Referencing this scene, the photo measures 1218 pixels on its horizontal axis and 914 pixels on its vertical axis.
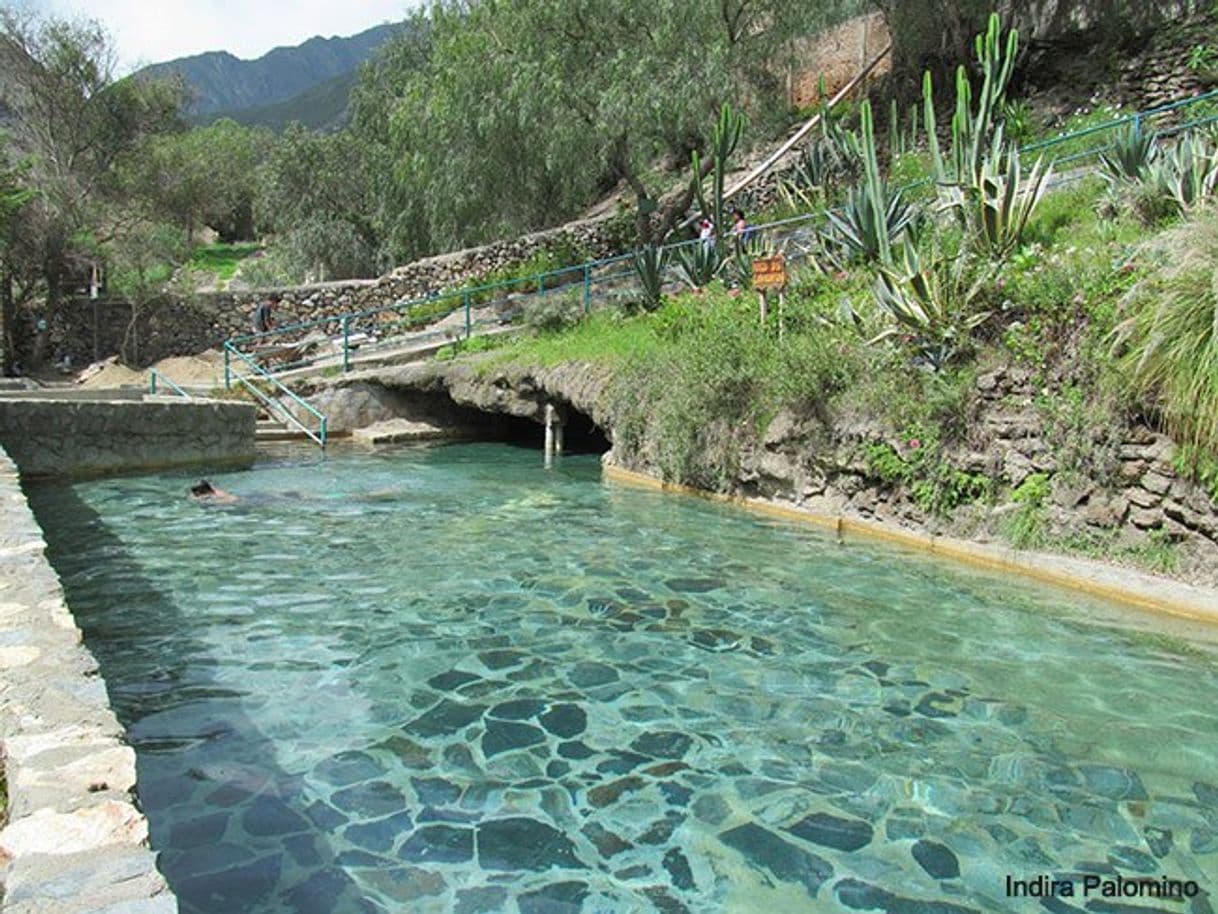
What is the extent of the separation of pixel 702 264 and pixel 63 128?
86.1ft

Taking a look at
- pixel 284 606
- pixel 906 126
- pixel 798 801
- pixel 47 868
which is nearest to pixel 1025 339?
pixel 798 801

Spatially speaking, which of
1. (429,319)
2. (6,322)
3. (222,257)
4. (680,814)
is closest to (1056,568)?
(680,814)

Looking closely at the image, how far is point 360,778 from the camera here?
4.61 metres

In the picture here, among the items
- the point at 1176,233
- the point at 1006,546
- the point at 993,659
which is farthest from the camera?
the point at 1006,546

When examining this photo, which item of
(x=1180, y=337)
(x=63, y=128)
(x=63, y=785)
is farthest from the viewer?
(x=63, y=128)

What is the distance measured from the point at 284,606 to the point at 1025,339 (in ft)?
23.1

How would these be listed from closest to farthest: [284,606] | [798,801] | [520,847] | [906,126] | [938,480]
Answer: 1. [520,847]
2. [798,801]
3. [284,606]
4. [938,480]
5. [906,126]

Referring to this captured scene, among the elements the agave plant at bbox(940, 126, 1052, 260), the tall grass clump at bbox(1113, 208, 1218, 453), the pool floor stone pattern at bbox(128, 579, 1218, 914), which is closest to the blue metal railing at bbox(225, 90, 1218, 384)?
the agave plant at bbox(940, 126, 1052, 260)

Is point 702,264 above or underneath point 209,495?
above

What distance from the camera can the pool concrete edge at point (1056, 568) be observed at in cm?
721

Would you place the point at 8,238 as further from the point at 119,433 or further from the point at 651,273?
the point at 651,273

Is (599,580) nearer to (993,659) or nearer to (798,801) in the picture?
(993,659)

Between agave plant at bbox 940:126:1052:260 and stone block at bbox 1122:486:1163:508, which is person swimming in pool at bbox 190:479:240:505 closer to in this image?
agave plant at bbox 940:126:1052:260

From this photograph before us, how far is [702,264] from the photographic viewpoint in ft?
54.2
